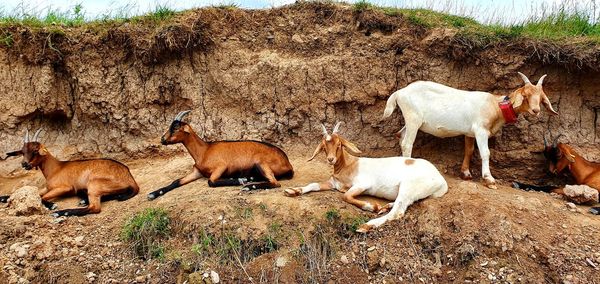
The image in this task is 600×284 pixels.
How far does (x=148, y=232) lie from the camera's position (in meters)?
6.14

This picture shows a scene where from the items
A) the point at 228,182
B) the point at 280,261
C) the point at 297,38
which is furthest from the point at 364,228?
the point at 297,38

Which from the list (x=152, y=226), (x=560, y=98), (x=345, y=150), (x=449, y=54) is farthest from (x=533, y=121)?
(x=152, y=226)

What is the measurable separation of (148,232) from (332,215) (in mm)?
2005

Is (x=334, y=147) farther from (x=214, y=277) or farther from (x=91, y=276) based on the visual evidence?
(x=91, y=276)

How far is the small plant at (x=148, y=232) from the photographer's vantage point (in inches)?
238

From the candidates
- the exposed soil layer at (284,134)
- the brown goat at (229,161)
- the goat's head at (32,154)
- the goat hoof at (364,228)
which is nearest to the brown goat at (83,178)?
the goat's head at (32,154)

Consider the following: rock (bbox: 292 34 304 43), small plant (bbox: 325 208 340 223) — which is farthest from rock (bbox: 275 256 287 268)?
rock (bbox: 292 34 304 43)

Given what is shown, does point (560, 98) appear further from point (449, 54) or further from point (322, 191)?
point (322, 191)

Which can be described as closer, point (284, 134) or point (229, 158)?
point (229, 158)

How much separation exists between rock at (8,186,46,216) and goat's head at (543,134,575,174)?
6.55m

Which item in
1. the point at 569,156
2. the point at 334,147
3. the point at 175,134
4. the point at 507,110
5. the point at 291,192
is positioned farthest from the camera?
the point at 175,134

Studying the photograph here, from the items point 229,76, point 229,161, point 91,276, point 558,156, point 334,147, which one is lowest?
point 91,276

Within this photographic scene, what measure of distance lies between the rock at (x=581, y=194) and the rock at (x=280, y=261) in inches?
142

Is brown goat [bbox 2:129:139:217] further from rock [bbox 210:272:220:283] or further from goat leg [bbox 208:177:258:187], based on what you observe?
rock [bbox 210:272:220:283]
